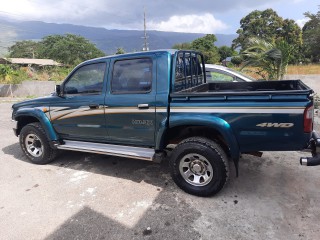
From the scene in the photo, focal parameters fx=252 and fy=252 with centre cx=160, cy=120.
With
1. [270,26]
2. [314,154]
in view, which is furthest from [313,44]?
[314,154]

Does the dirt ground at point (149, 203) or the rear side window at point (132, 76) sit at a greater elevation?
the rear side window at point (132, 76)

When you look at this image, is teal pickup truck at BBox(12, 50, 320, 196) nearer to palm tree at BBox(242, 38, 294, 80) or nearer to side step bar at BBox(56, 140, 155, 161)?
side step bar at BBox(56, 140, 155, 161)

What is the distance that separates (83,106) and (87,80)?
0.44 m

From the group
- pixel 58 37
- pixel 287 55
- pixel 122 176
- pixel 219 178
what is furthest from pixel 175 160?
pixel 58 37

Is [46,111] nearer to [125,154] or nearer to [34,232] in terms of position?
[125,154]

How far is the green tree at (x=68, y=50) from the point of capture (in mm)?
55531

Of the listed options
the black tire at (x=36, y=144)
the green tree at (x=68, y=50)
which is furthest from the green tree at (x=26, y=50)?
the black tire at (x=36, y=144)

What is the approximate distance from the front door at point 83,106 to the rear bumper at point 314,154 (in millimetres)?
2821

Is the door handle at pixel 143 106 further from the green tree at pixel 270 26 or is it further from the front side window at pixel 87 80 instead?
the green tree at pixel 270 26

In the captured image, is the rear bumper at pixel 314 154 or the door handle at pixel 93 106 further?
the door handle at pixel 93 106

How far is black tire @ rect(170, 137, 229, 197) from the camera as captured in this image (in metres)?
3.27

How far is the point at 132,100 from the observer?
3.65 meters

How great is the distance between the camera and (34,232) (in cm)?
287

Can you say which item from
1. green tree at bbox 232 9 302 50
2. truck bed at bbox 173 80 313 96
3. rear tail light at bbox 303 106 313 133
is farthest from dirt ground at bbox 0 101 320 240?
green tree at bbox 232 9 302 50
